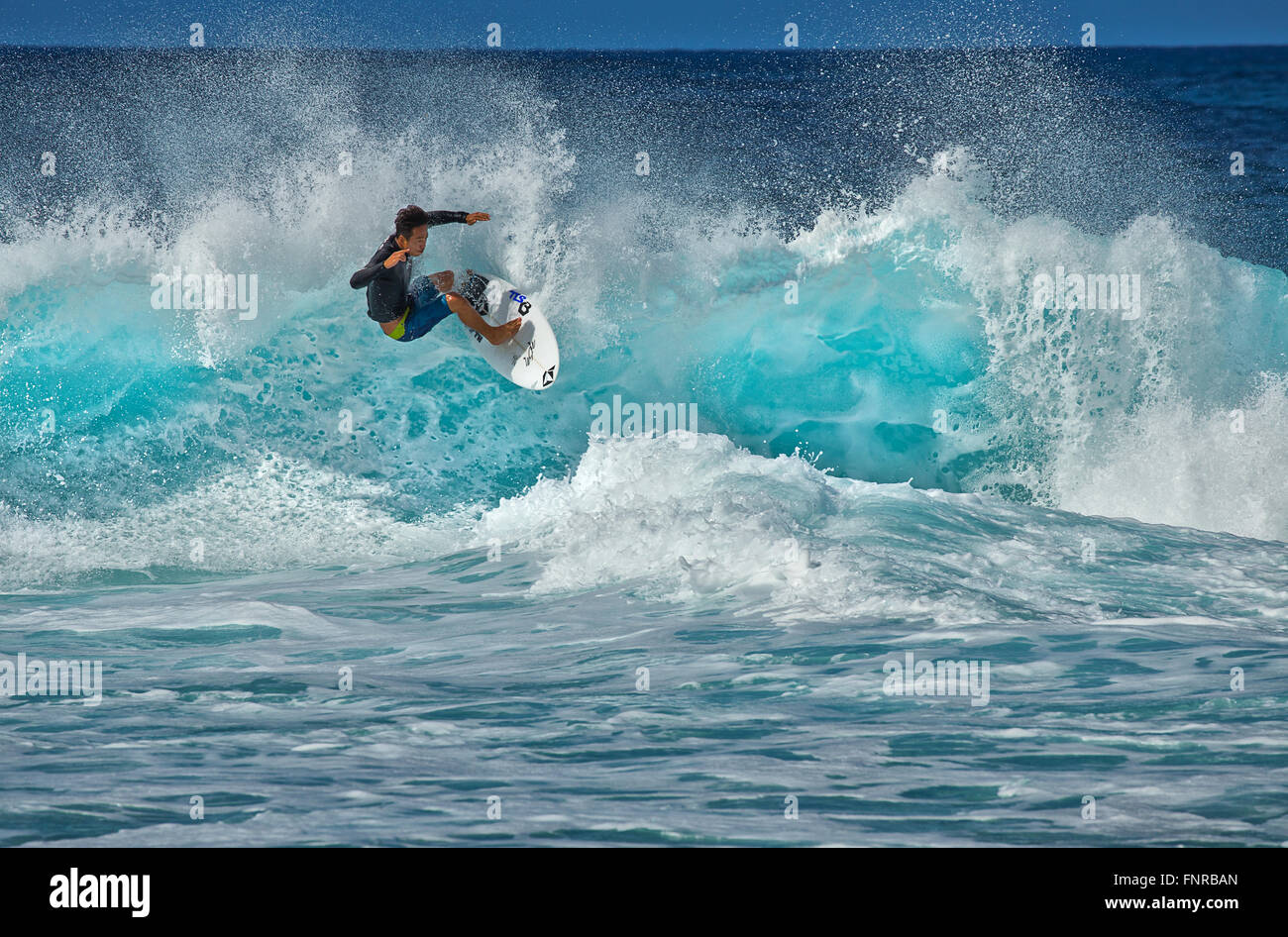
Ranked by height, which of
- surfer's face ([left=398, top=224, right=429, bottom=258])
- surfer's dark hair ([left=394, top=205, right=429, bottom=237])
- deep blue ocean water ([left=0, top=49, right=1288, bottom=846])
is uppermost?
surfer's dark hair ([left=394, top=205, right=429, bottom=237])

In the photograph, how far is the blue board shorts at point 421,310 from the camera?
1036 centimetres

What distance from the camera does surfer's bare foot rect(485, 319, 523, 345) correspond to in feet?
37.0

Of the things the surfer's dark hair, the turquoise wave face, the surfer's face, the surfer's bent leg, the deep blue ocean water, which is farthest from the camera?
the turquoise wave face

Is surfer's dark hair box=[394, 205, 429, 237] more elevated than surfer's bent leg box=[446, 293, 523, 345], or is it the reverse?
surfer's dark hair box=[394, 205, 429, 237]

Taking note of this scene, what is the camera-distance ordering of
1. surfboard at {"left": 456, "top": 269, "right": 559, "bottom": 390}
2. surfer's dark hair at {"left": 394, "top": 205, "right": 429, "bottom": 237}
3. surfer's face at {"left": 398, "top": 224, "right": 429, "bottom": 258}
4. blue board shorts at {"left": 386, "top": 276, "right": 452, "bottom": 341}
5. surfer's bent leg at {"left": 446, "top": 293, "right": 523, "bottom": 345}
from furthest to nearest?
surfboard at {"left": 456, "top": 269, "right": 559, "bottom": 390} < surfer's bent leg at {"left": 446, "top": 293, "right": 523, "bottom": 345} < blue board shorts at {"left": 386, "top": 276, "right": 452, "bottom": 341} < surfer's face at {"left": 398, "top": 224, "right": 429, "bottom": 258} < surfer's dark hair at {"left": 394, "top": 205, "right": 429, "bottom": 237}

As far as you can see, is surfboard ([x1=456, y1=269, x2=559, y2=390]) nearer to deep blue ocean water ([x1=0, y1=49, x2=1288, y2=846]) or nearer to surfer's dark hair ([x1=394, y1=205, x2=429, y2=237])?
deep blue ocean water ([x1=0, y1=49, x2=1288, y2=846])

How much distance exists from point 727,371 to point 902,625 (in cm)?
639

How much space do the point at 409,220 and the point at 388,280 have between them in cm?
54

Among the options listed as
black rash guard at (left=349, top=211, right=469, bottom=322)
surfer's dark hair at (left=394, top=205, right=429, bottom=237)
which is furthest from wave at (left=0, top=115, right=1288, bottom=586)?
surfer's dark hair at (left=394, top=205, right=429, bottom=237)

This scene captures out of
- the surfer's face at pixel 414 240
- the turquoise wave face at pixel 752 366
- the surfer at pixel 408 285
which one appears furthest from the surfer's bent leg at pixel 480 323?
the turquoise wave face at pixel 752 366

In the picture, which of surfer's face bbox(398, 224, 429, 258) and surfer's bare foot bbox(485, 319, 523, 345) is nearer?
surfer's face bbox(398, 224, 429, 258)

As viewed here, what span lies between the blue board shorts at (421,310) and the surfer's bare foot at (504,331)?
0.75 m

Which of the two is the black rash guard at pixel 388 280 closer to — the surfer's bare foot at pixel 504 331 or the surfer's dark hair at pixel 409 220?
the surfer's dark hair at pixel 409 220

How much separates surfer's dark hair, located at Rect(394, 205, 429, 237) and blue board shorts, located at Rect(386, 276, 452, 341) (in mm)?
672
